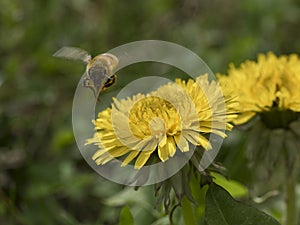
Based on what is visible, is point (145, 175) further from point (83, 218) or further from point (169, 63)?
point (169, 63)

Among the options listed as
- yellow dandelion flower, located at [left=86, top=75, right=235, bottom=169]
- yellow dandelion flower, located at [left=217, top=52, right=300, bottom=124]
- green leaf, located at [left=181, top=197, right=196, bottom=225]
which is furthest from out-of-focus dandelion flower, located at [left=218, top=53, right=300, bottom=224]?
green leaf, located at [left=181, top=197, right=196, bottom=225]

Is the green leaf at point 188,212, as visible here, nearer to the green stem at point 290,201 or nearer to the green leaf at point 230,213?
the green leaf at point 230,213

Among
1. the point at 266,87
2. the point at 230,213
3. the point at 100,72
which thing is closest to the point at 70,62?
the point at 266,87

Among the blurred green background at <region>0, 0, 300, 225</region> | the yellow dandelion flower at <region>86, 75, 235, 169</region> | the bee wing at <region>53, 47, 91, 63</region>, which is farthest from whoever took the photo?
the blurred green background at <region>0, 0, 300, 225</region>

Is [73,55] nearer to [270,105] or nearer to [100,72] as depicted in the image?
[100,72]

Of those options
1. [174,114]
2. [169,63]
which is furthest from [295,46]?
[174,114]

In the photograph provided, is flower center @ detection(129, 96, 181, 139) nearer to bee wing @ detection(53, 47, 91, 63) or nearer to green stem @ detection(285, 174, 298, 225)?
bee wing @ detection(53, 47, 91, 63)
